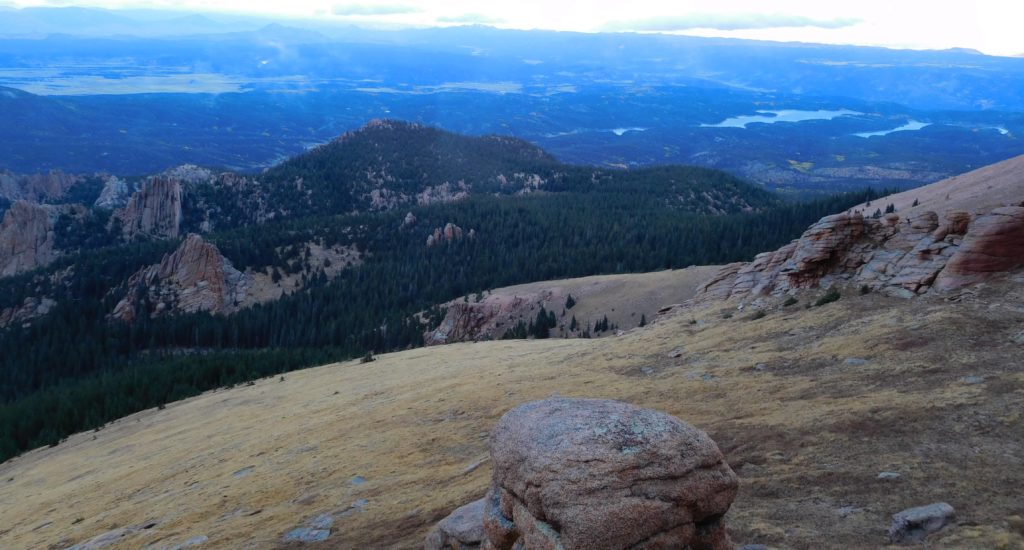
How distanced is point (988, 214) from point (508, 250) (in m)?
107

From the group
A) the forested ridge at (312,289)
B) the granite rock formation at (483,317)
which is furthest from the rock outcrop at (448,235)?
the granite rock formation at (483,317)

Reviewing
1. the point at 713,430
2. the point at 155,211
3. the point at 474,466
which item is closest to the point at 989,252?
the point at 713,430

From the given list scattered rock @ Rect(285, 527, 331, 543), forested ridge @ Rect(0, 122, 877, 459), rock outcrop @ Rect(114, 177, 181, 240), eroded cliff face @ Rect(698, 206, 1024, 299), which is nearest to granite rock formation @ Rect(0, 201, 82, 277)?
rock outcrop @ Rect(114, 177, 181, 240)

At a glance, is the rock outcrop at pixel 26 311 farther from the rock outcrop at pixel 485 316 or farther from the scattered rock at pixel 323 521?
the scattered rock at pixel 323 521

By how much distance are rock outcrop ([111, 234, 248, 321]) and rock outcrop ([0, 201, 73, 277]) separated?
53031 millimetres

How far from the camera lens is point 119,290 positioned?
130750 mm

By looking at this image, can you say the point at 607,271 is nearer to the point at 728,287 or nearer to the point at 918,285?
the point at 728,287

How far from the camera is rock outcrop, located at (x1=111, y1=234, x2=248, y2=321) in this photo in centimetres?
12488

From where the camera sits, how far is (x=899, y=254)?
37.4 m

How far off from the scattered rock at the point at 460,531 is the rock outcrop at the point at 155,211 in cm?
18439

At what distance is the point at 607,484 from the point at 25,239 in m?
197

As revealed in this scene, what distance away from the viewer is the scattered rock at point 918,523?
46.0 ft

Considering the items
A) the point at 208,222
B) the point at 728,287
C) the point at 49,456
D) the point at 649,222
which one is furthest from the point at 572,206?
the point at 49,456

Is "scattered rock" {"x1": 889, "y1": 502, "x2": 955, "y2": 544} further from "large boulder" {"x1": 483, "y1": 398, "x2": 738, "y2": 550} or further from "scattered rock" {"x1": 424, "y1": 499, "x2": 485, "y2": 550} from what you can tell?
"scattered rock" {"x1": 424, "y1": 499, "x2": 485, "y2": 550}
